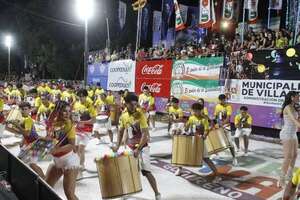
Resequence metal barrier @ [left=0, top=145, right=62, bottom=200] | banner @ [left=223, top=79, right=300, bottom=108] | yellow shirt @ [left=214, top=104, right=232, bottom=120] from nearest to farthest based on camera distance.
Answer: metal barrier @ [left=0, top=145, right=62, bottom=200] < yellow shirt @ [left=214, top=104, right=232, bottom=120] < banner @ [left=223, top=79, right=300, bottom=108]

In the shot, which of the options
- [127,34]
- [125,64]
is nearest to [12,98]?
[125,64]

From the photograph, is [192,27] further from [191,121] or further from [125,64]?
[191,121]

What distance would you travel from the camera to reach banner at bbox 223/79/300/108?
39.1 ft

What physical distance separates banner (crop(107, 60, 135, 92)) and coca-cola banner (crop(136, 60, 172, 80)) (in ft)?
2.08

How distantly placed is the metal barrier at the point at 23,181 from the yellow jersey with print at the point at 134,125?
172 cm

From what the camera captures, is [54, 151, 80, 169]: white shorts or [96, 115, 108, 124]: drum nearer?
[54, 151, 80, 169]: white shorts

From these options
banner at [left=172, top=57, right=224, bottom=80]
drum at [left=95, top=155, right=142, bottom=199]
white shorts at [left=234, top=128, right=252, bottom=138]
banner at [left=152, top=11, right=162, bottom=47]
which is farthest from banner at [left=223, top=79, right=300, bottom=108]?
banner at [left=152, top=11, right=162, bottom=47]

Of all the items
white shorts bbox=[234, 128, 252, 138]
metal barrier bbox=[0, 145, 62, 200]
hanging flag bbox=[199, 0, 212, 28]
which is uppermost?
hanging flag bbox=[199, 0, 212, 28]

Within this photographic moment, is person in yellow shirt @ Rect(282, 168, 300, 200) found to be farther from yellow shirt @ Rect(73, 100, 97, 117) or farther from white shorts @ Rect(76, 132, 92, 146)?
yellow shirt @ Rect(73, 100, 97, 117)

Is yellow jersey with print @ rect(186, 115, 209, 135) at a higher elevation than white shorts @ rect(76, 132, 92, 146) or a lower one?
higher

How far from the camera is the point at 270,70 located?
1245 cm

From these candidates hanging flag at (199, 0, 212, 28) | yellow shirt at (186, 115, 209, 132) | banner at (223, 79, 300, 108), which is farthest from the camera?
hanging flag at (199, 0, 212, 28)

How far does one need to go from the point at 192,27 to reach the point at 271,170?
15784mm

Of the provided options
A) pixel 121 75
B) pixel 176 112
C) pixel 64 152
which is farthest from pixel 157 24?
pixel 64 152
